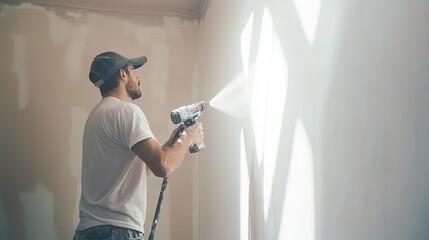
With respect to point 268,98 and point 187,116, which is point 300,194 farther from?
point 187,116

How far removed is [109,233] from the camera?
5.05ft

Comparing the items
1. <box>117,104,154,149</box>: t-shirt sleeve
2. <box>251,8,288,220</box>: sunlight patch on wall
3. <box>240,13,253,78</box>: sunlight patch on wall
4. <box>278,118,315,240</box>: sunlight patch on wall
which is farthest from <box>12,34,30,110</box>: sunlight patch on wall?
<box>278,118,315,240</box>: sunlight patch on wall

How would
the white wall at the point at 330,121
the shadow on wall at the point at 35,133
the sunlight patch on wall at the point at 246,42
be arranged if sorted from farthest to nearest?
the shadow on wall at the point at 35,133 < the sunlight patch on wall at the point at 246,42 < the white wall at the point at 330,121

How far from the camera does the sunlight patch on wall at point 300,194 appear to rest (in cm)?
118

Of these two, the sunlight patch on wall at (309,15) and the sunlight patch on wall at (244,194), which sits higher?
the sunlight patch on wall at (309,15)

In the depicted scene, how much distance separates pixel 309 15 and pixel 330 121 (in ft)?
1.11

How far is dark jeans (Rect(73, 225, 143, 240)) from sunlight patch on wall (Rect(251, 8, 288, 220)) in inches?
20.1

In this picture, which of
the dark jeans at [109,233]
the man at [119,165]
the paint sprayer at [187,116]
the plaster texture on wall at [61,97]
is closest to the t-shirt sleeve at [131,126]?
the man at [119,165]

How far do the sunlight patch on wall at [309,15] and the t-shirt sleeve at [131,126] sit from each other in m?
0.70

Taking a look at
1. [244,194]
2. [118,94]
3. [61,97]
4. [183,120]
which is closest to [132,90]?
[118,94]

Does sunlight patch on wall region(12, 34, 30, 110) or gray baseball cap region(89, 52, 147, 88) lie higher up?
sunlight patch on wall region(12, 34, 30, 110)

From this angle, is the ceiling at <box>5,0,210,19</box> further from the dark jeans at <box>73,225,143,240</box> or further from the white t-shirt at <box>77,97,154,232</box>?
the dark jeans at <box>73,225,143,240</box>

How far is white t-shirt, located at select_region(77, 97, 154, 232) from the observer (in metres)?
1.56

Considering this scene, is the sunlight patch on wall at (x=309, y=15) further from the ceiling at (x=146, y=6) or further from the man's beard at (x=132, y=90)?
the ceiling at (x=146, y=6)
